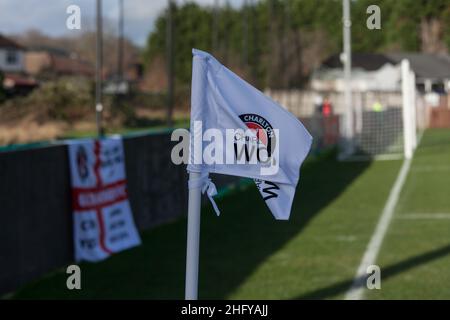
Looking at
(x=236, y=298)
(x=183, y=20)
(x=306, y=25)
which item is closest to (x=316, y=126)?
(x=236, y=298)

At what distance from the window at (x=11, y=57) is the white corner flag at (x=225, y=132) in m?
103

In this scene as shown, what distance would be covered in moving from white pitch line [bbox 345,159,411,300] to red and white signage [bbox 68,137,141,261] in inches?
131

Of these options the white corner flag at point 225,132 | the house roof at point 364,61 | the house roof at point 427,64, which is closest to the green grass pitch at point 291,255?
the white corner flag at point 225,132

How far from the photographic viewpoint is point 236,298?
1058 cm

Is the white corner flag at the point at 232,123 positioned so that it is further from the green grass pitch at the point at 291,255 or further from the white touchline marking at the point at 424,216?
the white touchline marking at the point at 424,216

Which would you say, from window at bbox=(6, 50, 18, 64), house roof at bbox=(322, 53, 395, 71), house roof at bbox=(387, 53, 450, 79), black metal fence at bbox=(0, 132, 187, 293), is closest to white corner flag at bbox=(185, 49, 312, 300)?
black metal fence at bbox=(0, 132, 187, 293)

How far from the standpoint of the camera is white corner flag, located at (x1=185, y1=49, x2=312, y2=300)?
5961 millimetres

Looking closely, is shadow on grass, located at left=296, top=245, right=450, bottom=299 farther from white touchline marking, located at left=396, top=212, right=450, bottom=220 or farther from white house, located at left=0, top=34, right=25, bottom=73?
white house, located at left=0, top=34, right=25, bottom=73

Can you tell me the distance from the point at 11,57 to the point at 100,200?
96028mm

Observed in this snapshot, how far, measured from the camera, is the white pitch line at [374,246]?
427 inches

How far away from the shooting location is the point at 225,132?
6.04 m

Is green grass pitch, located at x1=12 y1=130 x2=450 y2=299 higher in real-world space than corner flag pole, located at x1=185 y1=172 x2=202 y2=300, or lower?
lower

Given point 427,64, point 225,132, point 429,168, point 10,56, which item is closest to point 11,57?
point 10,56

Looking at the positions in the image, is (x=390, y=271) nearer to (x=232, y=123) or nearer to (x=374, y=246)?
(x=374, y=246)
